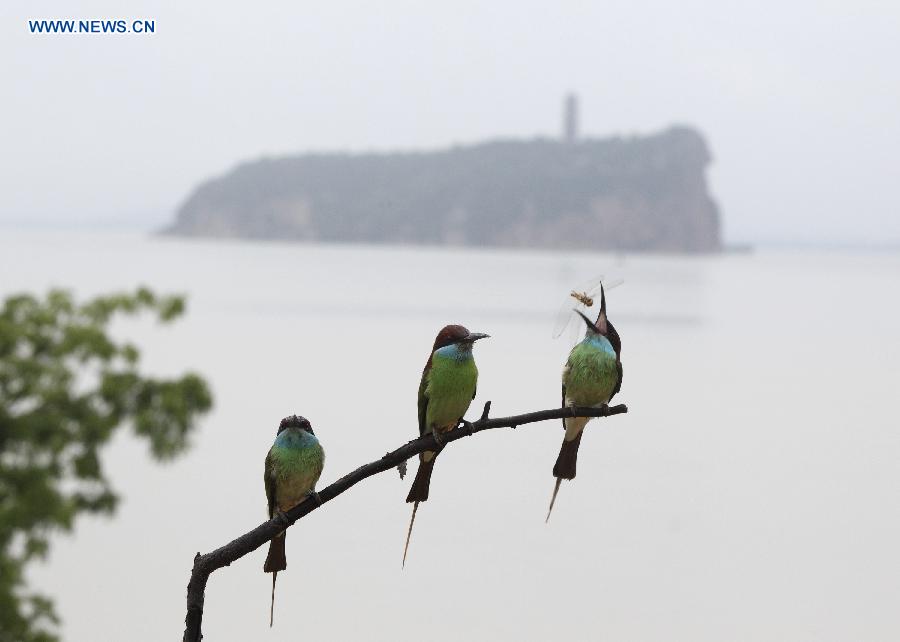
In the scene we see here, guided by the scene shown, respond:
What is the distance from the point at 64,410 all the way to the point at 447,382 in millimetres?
13953

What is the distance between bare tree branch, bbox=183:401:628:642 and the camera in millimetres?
1382

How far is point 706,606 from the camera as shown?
37.6 m

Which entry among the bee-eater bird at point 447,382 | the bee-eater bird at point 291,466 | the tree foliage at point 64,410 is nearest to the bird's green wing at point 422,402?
the bee-eater bird at point 447,382

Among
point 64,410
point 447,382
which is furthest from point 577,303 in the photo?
point 64,410

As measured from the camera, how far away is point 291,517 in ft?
4.92

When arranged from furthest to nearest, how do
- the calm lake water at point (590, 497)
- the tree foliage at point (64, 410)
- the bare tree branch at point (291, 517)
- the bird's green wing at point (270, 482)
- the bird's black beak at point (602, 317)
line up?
1. the calm lake water at point (590, 497)
2. the tree foliage at point (64, 410)
3. the bird's green wing at point (270, 482)
4. the bird's black beak at point (602, 317)
5. the bare tree branch at point (291, 517)

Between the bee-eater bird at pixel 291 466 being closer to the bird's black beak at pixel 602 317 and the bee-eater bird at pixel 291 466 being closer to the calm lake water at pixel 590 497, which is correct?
the bird's black beak at pixel 602 317

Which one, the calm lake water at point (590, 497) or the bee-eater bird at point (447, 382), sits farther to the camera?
the calm lake water at point (590, 497)

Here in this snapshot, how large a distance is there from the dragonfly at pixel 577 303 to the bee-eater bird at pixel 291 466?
1.27 feet

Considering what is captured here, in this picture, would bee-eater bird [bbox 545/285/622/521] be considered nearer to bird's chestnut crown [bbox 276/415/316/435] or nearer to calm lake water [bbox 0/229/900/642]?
bird's chestnut crown [bbox 276/415/316/435]

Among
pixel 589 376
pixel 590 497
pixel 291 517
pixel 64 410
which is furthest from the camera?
pixel 590 497

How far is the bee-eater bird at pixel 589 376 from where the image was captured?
1494mm

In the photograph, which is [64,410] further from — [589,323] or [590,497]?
[590,497]

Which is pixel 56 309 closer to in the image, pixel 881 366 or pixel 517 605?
pixel 517 605
